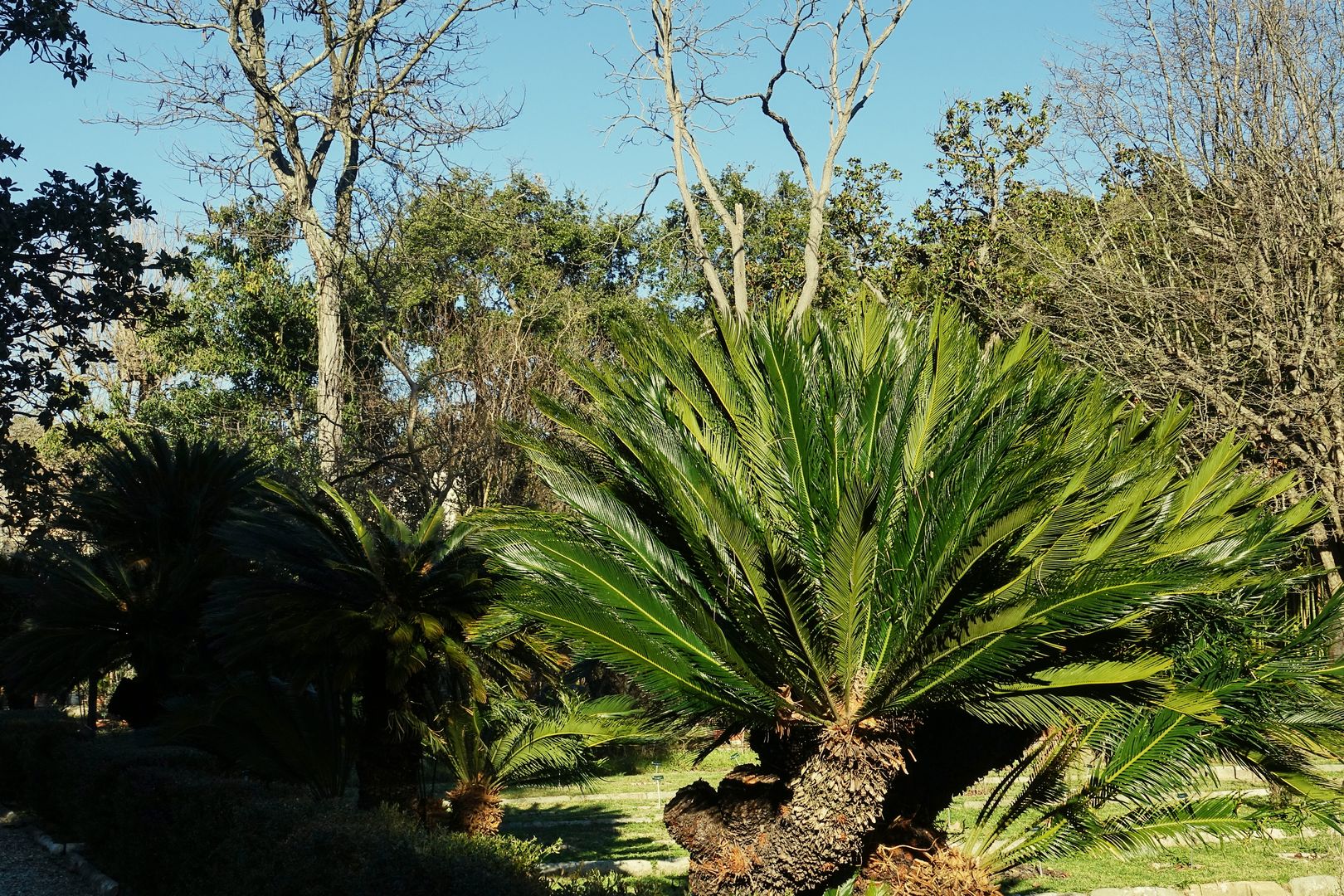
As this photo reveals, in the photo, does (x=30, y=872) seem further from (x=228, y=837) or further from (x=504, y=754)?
(x=504, y=754)

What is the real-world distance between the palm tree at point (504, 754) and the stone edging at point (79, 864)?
2.68 m

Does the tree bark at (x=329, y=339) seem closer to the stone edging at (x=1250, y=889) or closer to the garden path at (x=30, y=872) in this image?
the garden path at (x=30, y=872)

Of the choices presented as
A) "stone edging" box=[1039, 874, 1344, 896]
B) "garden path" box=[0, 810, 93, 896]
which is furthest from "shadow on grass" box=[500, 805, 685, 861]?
"stone edging" box=[1039, 874, 1344, 896]

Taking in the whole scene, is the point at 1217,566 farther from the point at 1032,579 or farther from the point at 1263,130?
the point at 1263,130

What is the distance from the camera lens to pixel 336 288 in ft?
60.1

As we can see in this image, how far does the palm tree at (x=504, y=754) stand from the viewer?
30.9 feet

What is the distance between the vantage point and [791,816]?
23.4 feet

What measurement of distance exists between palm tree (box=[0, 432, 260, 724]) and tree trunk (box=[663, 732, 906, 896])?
542 cm

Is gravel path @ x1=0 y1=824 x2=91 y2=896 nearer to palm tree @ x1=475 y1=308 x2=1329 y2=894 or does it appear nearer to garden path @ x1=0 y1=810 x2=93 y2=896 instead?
garden path @ x1=0 y1=810 x2=93 y2=896

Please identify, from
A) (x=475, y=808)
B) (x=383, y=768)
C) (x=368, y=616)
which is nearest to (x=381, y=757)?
(x=383, y=768)

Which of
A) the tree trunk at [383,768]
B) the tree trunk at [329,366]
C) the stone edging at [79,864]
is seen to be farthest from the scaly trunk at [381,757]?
the tree trunk at [329,366]

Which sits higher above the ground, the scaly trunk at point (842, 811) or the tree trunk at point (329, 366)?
the tree trunk at point (329, 366)

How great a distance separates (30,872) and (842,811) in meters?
7.46

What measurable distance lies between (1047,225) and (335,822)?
1941 cm
